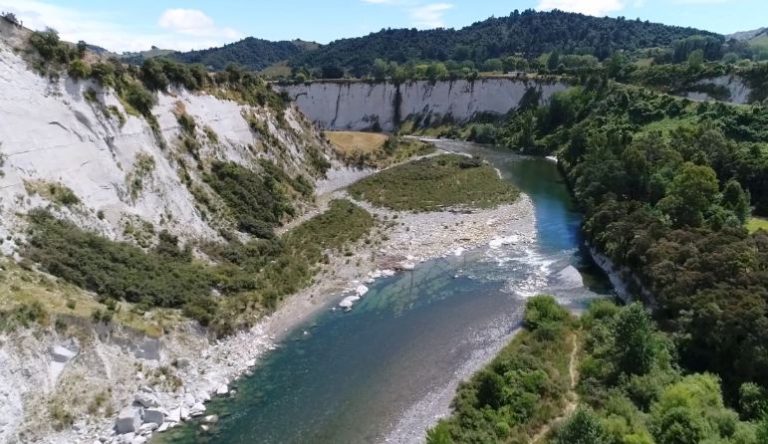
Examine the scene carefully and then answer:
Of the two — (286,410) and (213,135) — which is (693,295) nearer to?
(286,410)

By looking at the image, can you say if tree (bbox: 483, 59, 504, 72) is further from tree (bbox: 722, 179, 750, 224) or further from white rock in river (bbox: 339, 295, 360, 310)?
white rock in river (bbox: 339, 295, 360, 310)

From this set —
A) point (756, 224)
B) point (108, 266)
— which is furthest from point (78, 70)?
point (756, 224)

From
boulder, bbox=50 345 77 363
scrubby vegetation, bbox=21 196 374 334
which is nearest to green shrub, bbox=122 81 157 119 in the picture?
scrubby vegetation, bbox=21 196 374 334

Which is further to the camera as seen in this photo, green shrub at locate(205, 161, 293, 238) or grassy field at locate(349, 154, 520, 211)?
grassy field at locate(349, 154, 520, 211)

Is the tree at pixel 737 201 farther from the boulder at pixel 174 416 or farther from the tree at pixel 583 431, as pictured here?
the boulder at pixel 174 416

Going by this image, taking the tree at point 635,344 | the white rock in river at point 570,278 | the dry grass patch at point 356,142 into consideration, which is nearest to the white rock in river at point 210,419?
the tree at point 635,344

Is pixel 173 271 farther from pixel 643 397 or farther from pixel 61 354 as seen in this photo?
pixel 643 397

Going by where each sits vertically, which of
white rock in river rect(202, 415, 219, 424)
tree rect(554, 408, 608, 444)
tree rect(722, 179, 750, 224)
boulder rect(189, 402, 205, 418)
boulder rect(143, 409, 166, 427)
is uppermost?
tree rect(722, 179, 750, 224)
